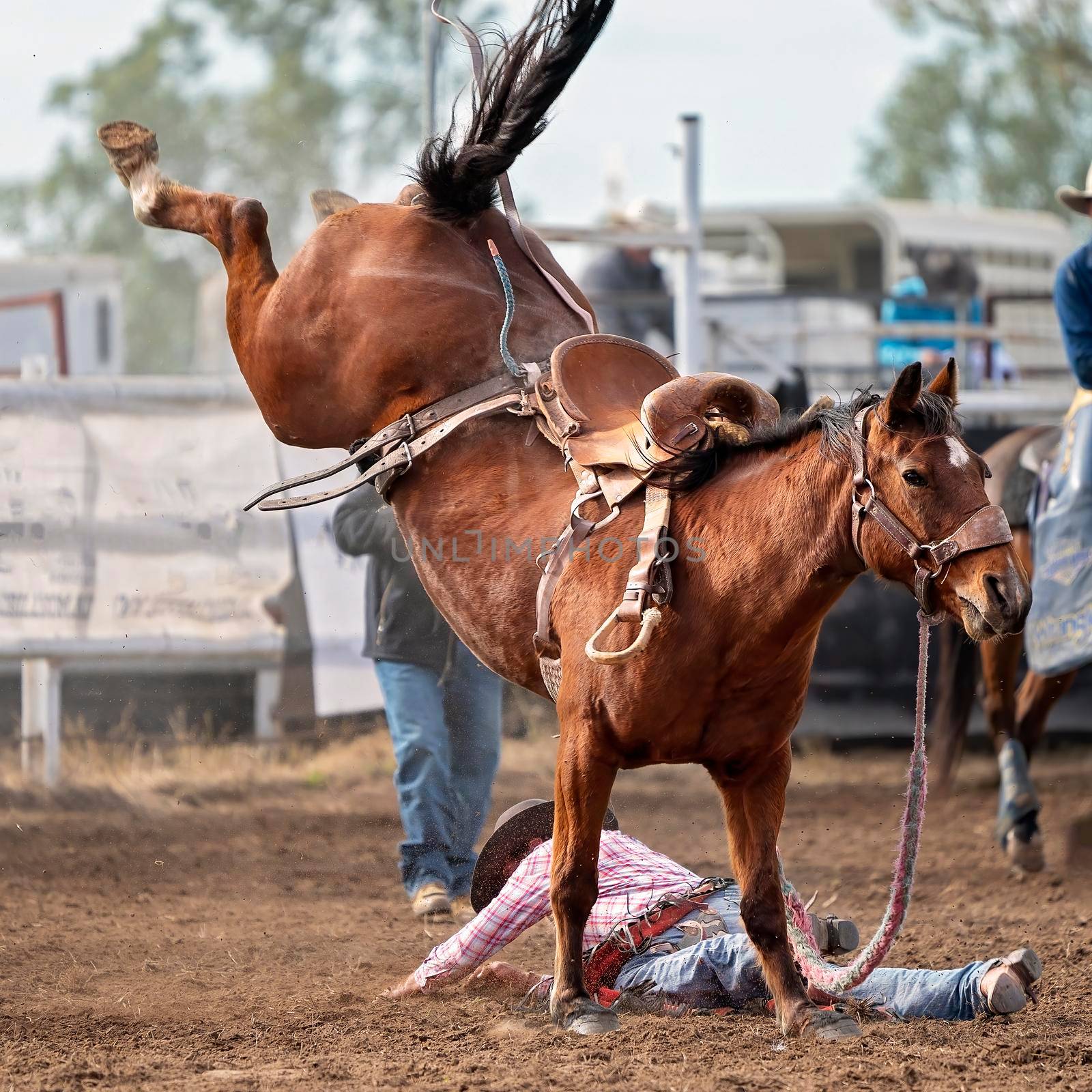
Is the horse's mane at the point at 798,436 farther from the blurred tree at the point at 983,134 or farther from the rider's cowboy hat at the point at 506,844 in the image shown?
the blurred tree at the point at 983,134

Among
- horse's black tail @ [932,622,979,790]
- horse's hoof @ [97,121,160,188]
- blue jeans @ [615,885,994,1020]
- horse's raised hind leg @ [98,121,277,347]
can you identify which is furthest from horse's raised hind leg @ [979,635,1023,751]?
horse's hoof @ [97,121,160,188]

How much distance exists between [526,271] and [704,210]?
12875 millimetres

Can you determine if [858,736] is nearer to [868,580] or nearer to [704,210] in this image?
[868,580]

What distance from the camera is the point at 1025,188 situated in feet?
144

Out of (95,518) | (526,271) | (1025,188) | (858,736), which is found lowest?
(858,736)

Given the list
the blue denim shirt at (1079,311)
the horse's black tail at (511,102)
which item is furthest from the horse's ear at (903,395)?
the blue denim shirt at (1079,311)

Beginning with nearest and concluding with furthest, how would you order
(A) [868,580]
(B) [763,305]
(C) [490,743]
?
(C) [490,743] → (A) [868,580] → (B) [763,305]

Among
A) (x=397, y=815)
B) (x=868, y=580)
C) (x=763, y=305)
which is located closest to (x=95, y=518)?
(x=397, y=815)

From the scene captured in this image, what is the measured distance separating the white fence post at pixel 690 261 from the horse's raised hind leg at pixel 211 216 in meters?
3.36

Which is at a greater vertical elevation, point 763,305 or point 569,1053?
point 763,305

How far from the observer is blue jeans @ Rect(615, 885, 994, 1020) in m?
3.50

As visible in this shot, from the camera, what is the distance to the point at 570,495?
11.7ft

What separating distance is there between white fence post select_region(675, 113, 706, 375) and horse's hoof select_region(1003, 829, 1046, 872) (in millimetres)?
2742

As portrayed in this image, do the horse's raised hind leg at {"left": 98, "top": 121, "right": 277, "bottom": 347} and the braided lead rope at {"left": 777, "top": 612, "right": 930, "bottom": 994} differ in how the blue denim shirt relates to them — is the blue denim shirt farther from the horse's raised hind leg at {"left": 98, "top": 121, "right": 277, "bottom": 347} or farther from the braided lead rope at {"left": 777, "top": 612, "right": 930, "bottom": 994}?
the horse's raised hind leg at {"left": 98, "top": 121, "right": 277, "bottom": 347}
